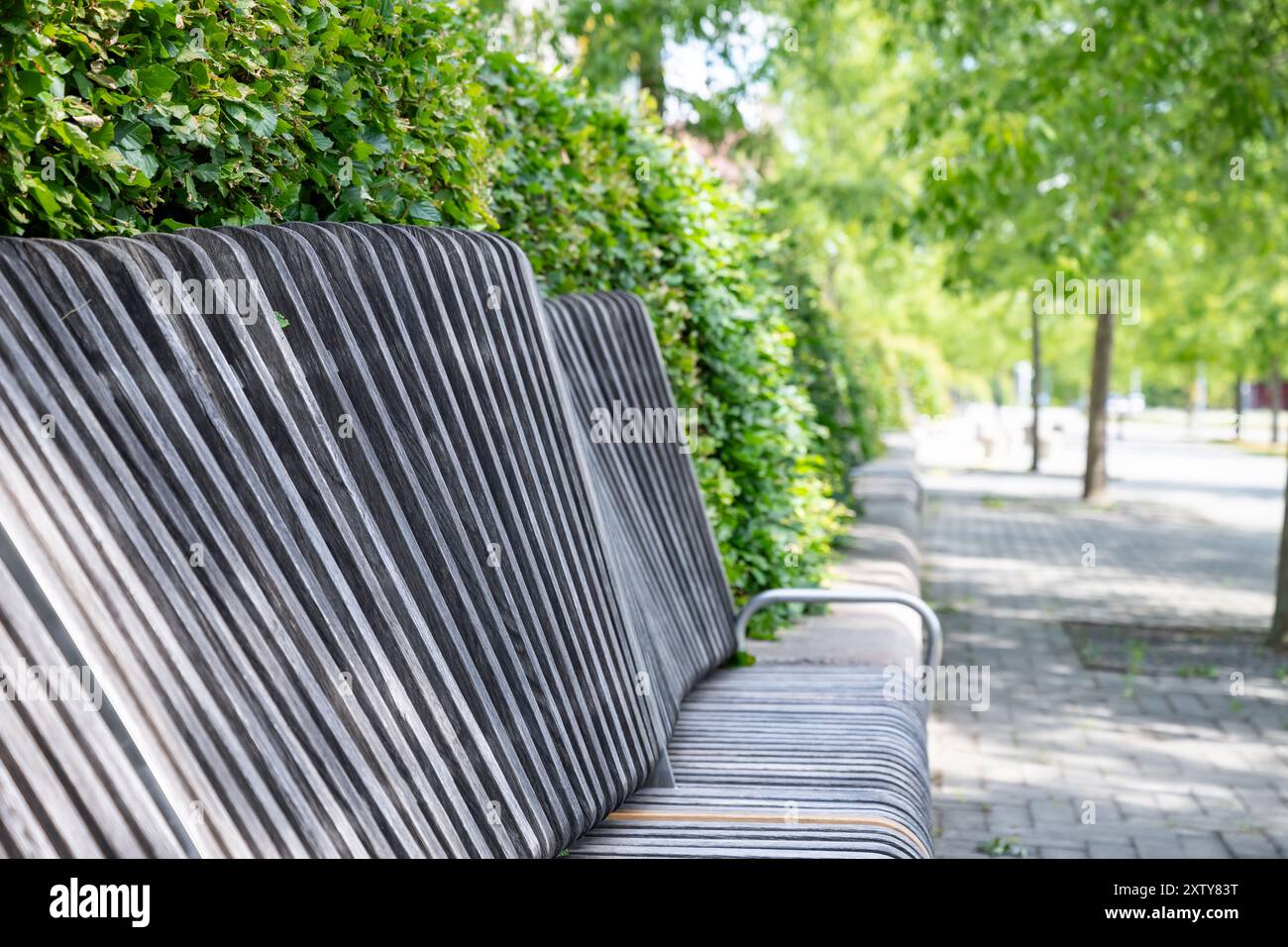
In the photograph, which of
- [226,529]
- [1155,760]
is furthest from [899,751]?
[1155,760]

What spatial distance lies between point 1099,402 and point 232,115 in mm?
17394

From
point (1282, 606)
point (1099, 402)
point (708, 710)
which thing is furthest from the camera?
point (1099, 402)

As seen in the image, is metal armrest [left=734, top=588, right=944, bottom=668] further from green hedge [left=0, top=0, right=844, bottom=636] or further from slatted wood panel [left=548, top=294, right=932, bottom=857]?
green hedge [left=0, top=0, right=844, bottom=636]

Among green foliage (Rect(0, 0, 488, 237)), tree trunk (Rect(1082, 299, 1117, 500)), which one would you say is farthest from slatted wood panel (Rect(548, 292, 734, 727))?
tree trunk (Rect(1082, 299, 1117, 500))

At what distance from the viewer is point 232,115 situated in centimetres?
234

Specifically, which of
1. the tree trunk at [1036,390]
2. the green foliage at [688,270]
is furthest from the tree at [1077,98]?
the tree trunk at [1036,390]

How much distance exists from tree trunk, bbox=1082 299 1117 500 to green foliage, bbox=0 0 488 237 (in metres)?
15.6

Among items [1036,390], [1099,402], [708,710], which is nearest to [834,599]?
[708,710]

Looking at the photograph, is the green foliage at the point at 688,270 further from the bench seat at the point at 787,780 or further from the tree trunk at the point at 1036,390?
the tree trunk at the point at 1036,390

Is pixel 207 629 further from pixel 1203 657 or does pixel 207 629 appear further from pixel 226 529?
pixel 1203 657

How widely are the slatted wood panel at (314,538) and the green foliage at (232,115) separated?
0.68 feet

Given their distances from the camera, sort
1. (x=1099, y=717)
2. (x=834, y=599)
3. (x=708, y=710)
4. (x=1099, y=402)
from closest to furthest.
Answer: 1. (x=708, y=710)
2. (x=834, y=599)
3. (x=1099, y=717)
4. (x=1099, y=402)

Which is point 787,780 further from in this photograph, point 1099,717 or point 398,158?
point 1099,717

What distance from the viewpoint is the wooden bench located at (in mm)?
1632
